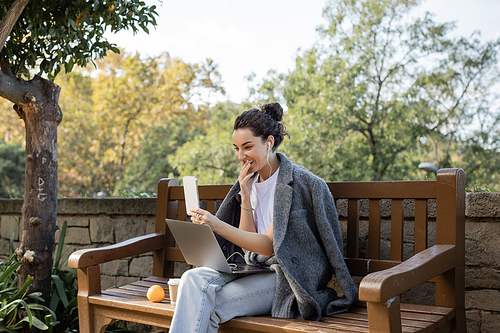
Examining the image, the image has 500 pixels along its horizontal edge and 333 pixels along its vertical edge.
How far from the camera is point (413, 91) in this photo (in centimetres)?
1051

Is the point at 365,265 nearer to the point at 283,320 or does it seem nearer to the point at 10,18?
the point at 283,320

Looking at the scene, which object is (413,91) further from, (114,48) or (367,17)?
(114,48)

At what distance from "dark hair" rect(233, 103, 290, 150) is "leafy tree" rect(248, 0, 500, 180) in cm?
720

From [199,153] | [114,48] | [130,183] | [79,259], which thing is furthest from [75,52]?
[130,183]

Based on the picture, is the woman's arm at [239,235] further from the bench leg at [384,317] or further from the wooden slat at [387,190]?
the bench leg at [384,317]

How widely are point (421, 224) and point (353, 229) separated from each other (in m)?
0.32

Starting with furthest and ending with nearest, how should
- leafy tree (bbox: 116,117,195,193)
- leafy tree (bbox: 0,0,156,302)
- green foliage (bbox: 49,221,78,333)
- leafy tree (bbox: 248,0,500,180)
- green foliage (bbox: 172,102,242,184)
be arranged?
leafy tree (bbox: 116,117,195,193), green foliage (bbox: 172,102,242,184), leafy tree (bbox: 248,0,500,180), green foliage (bbox: 49,221,78,333), leafy tree (bbox: 0,0,156,302)

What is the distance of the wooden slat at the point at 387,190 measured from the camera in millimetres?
2012

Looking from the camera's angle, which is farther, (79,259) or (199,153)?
(199,153)

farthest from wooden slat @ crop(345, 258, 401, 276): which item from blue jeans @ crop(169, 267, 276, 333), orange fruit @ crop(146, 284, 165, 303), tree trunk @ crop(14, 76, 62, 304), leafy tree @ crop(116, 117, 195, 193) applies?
leafy tree @ crop(116, 117, 195, 193)

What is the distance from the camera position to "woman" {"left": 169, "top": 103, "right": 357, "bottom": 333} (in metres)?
1.84

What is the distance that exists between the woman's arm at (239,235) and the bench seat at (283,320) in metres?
0.29

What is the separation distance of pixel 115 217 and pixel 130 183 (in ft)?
40.2

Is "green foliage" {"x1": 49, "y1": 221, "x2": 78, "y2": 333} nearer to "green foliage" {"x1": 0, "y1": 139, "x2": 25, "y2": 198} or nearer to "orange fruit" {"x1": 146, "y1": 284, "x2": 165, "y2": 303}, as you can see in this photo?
"orange fruit" {"x1": 146, "y1": 284, "x2": 165, "y2": 303}
